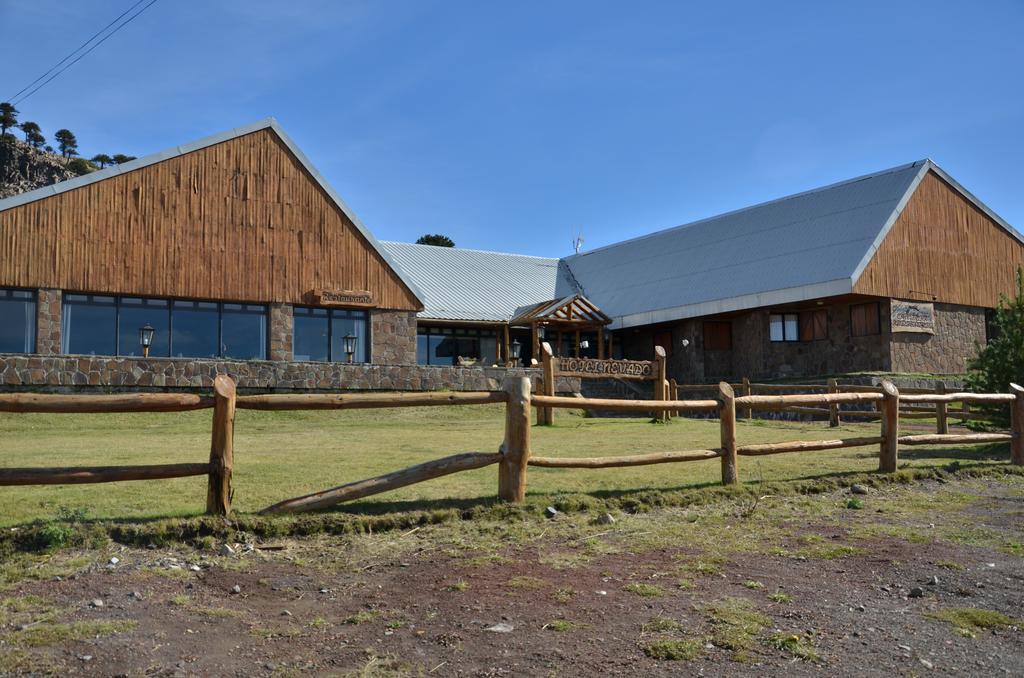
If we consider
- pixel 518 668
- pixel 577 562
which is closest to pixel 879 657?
pixel 518 668

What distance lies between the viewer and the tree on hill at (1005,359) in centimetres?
1387

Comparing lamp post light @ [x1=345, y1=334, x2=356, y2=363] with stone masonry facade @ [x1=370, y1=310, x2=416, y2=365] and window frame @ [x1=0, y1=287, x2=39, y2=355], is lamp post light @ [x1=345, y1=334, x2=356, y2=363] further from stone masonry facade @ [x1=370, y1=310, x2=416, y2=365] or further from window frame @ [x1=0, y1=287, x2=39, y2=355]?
window frame @ [x1=0, y1=287, x2=39, y2=355]

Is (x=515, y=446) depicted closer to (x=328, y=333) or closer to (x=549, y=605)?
(x=549, y=605)

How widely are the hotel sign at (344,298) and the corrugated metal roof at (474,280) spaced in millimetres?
5414

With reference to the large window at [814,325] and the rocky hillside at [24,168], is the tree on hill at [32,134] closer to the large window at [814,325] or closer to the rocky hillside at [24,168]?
the rocky hillside at [24,168]

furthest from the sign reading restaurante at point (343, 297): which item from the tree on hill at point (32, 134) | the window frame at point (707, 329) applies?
the tree on hill at point (32, 134)

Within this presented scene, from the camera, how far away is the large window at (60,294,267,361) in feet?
77.0

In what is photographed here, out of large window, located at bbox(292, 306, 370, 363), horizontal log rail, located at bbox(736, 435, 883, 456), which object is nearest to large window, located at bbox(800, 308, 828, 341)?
large window, located at bbox(292, 306, 370, 363)

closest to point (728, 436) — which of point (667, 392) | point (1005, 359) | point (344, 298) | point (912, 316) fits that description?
point (1005, 359)

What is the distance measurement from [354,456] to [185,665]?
6.60 m

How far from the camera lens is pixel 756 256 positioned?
33.5 meters

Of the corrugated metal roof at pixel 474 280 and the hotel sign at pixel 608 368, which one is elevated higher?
the corrugated metal roof at pixel 474 280

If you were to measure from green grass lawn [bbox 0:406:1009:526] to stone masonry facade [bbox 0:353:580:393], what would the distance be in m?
1.63

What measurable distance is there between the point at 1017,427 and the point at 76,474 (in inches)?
481
